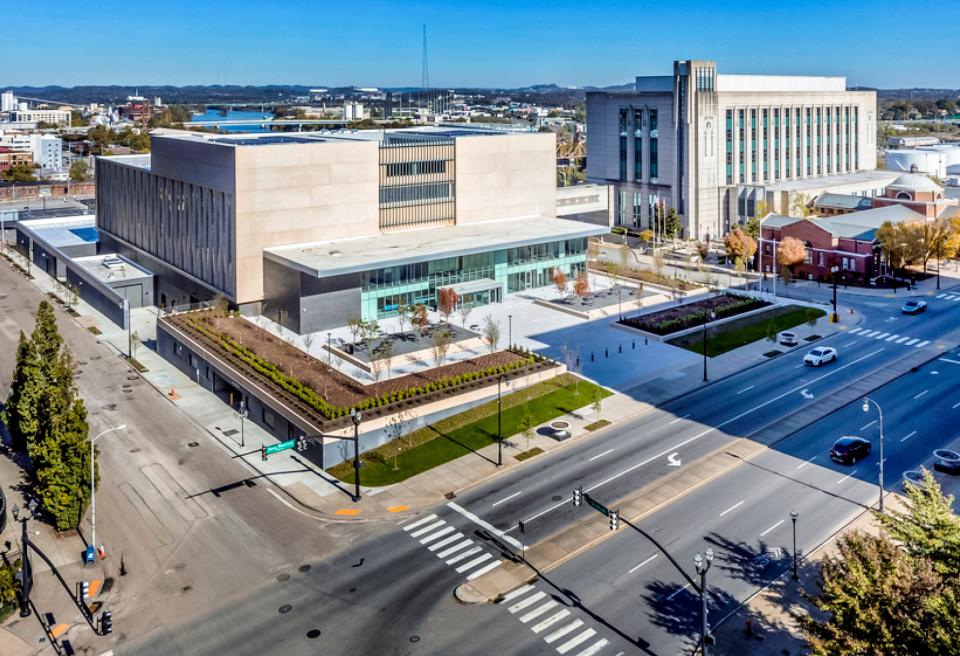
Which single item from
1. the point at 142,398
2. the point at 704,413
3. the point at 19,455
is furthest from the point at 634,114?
the point at 19,455

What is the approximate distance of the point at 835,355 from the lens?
66.8 metres

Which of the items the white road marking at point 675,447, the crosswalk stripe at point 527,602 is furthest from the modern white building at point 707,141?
the crosswalk stripe at point 527,602

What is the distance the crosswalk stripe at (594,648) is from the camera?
3127 cm

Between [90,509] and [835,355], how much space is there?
182ft

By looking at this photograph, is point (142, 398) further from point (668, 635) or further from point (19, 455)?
point (668, 635)

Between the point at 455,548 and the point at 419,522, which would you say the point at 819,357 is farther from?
the point at 455,548

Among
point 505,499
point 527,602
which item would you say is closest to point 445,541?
point 505,499

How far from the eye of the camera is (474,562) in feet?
124

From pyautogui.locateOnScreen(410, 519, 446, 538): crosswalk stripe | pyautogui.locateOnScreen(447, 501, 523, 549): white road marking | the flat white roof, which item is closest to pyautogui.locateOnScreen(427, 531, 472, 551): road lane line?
pyautogui.locateOnScreen(410, 519, 446, 538): crosswalk stripe

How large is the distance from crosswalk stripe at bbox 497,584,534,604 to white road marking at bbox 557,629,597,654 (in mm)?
3696

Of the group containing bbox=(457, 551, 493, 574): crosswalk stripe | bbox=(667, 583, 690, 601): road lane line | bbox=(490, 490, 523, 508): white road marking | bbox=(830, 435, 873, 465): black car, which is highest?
bbox=(830, 435, 873, 465): black car

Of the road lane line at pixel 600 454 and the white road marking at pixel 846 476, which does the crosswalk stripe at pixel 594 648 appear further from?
the white road marking at pixel 846 476

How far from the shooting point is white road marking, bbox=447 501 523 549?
3945cm

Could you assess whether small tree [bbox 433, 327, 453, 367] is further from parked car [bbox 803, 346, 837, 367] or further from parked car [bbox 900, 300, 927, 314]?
parked car [bbox 900, 300, 927, 314]
